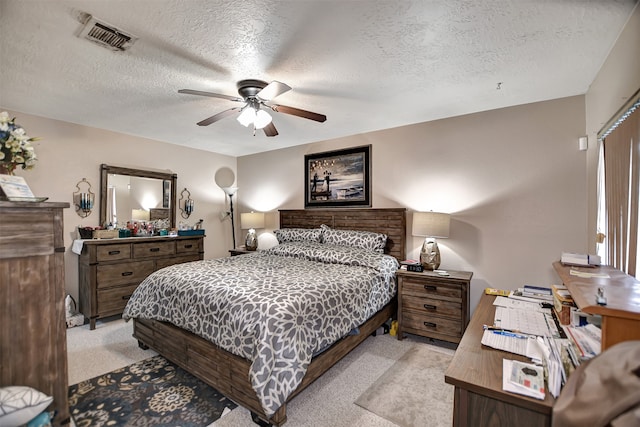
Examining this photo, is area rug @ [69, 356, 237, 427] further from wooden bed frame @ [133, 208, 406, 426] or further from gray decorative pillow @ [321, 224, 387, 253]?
gray decorative pillow @ [321, 224, 387, 253]

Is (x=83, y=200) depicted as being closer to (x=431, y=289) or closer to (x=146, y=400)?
(x=146, y=400)

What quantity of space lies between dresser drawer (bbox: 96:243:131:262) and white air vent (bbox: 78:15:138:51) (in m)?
2.45

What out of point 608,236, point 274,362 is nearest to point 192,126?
point 274,362

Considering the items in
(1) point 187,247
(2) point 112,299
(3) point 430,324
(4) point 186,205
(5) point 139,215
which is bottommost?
(3) point 430,324

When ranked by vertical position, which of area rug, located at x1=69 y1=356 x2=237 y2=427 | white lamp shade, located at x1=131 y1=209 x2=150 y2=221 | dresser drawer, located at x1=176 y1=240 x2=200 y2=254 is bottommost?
area rug, located at x1=69 y1=356 x2=237 y2=427

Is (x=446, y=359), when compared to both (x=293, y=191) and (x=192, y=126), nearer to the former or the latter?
(x=293, y=191)

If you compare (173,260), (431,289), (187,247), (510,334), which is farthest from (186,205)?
(510,334)

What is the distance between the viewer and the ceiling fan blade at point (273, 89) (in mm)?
1978

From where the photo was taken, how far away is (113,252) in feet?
11.3

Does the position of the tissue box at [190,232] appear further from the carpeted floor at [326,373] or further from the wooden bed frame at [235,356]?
the wooden bed frame at [235,356]

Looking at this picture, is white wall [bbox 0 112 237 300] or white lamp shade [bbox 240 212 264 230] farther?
white lamp shade [bbox 240 212 264 230]

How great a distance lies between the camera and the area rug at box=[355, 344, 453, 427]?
183cm

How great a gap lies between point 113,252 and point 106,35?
2616 millimetres

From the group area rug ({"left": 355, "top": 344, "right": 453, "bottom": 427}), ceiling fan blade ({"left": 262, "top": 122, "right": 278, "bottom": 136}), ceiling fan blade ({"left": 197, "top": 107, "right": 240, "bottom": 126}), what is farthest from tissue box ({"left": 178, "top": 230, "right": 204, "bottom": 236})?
area rug ({"left": 355, "top": 344, "right": 453, "bottom": 427})
